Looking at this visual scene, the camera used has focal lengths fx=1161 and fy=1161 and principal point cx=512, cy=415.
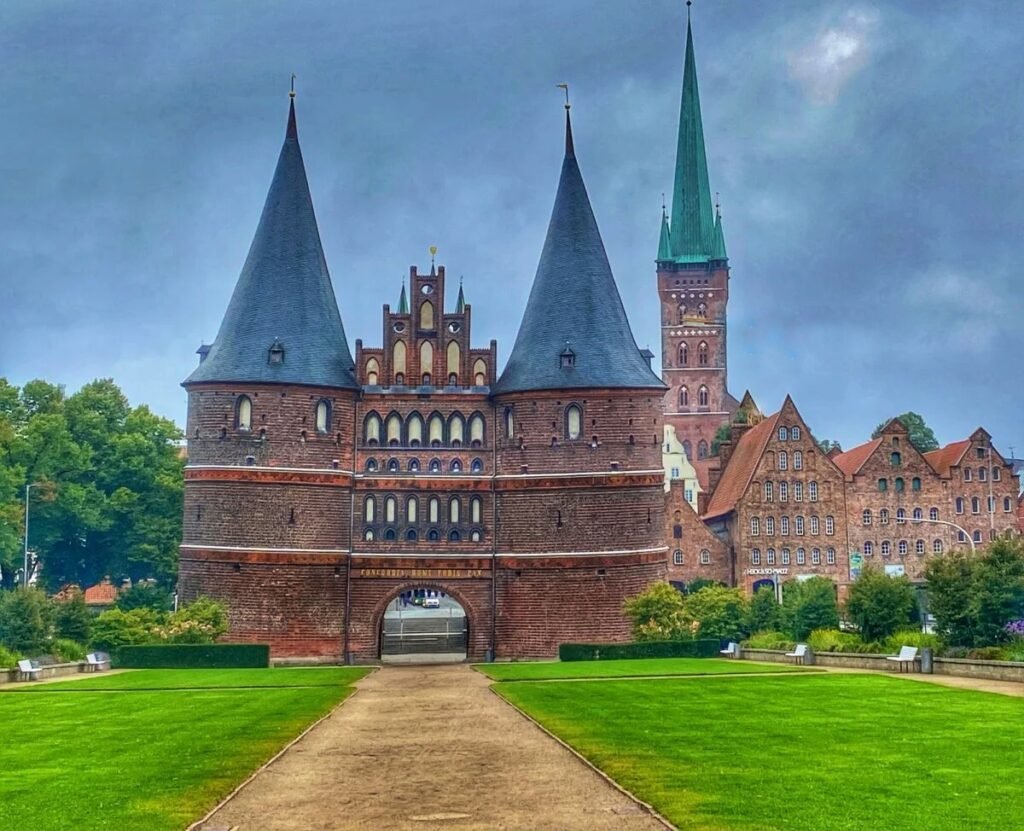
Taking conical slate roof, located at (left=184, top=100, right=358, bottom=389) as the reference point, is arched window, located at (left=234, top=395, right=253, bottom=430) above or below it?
below

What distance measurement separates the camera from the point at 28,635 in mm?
40312

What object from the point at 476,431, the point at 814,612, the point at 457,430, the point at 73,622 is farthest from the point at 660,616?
the point at 73,622

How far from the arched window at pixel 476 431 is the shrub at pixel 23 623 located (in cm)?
1813

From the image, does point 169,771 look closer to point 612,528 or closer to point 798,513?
point 612,528

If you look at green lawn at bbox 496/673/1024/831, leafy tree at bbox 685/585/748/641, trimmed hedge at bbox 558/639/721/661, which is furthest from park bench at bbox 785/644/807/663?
green lawn at bbox 496/673/1024/831

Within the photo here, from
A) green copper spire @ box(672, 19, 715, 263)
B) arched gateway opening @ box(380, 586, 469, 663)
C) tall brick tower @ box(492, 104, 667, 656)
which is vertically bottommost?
arched gateway opening @ box(380, 586, 469, 663)

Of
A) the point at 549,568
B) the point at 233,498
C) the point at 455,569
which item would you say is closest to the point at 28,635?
the point at 233,498

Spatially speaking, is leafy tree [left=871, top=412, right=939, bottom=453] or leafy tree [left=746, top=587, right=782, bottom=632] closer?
leafy tree [left=746, top=587, right=782, bottom=632]

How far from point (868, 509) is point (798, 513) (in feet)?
15.7

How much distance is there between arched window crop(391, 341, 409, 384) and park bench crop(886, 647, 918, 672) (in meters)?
24.8

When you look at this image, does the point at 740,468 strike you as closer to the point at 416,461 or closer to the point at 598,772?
the point at 416,461

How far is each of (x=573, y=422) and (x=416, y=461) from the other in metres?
6.90

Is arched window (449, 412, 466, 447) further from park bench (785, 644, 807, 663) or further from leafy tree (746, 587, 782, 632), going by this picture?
park bench (785, 644, 807, 663)

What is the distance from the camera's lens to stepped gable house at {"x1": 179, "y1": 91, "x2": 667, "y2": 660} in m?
46.5
